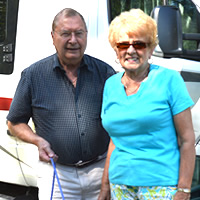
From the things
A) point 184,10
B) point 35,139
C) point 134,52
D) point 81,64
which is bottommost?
point 35,139

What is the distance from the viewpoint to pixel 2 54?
12.8 ft

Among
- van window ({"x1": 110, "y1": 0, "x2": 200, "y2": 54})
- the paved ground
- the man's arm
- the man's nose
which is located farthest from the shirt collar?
the paved ground

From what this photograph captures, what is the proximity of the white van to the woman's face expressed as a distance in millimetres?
1065

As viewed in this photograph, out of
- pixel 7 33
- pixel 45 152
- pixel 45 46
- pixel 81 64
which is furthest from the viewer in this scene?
pixel 7 33

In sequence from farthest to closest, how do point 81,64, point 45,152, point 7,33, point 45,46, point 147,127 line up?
point 7,33 < point 45,46 < point 81,64 < point 45,152 < point 147,127

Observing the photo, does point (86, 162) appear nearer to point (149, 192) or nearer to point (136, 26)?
point (149, 192)

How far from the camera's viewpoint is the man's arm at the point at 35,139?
2619mm

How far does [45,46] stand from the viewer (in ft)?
12.3

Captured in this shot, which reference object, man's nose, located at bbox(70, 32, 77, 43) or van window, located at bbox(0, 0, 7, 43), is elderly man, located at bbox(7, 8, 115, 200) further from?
van window, located at bbox(0, 0, 7, 43)

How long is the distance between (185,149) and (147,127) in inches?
7.9

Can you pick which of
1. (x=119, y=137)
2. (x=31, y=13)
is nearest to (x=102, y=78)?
(x=119, y=137)

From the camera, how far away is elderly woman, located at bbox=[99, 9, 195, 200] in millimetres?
2148

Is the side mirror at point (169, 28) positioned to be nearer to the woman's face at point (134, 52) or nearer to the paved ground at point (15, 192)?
the woman's face at point (134, 52)

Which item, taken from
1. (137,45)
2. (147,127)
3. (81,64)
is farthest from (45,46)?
(147,127)
